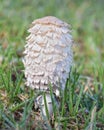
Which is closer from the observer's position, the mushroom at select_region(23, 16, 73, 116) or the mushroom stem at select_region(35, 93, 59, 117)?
the mushroom at select_region(23, 16, 73, 116)

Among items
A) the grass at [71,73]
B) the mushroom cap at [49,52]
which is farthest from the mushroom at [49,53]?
the grass at [71,73]

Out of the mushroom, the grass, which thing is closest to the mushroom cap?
the mushroom

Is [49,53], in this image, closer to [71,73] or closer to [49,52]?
[49,52]

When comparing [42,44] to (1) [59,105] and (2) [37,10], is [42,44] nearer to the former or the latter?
(1) [59,105]

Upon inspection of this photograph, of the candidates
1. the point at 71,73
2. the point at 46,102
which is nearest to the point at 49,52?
the point at 46,102

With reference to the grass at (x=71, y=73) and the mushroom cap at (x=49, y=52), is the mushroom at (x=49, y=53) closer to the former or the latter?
the mushroom cap at (x=49, y=52)

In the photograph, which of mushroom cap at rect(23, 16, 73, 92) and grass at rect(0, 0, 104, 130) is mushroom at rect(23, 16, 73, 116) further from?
grass at rect(0, 0, 104, 130)

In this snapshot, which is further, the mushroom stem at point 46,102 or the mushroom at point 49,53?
the mushroom stem at point 46,102

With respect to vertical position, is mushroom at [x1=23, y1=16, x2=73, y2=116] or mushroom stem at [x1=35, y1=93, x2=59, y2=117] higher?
mushroom at [x1=23, y1=16, x2=73, y2=116]

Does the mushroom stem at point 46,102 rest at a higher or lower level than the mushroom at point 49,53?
lower
